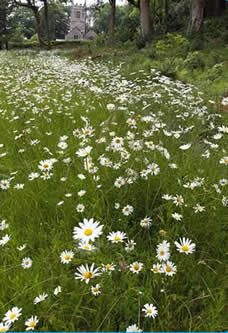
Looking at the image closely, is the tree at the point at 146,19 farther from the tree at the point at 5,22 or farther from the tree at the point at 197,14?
the tree at the point at 5,22

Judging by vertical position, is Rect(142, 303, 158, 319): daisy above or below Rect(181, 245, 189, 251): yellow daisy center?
below

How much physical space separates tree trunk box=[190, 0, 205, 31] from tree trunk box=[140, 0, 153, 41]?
263cm

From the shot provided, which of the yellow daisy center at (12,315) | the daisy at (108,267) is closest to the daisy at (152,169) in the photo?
the daisy at (108,267)

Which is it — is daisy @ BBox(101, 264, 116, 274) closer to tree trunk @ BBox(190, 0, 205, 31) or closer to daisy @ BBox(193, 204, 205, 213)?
daisy @ BBox(193, 204, 205, 213)

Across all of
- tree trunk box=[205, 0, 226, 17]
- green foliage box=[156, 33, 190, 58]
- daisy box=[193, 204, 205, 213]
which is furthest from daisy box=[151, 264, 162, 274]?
tree trunk box=[205, 0, 226, 17]

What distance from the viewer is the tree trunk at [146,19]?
1427 centimetres

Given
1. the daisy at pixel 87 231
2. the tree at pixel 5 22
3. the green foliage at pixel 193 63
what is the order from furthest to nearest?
the tree at pixel 5 22 → the green foliage at pixel 193 63 → the daisy at pixel 87 231

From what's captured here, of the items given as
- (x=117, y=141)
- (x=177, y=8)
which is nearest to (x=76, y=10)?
(x=177, y=8)

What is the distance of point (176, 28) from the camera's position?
18.2 m

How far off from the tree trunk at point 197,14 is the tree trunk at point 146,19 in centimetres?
263

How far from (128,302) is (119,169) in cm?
106

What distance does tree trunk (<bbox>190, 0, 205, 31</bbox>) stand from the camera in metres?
11.6

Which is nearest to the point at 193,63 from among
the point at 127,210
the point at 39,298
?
the point at 127,210

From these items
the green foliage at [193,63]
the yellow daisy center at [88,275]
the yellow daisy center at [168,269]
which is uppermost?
the green foliage at [193,63]
